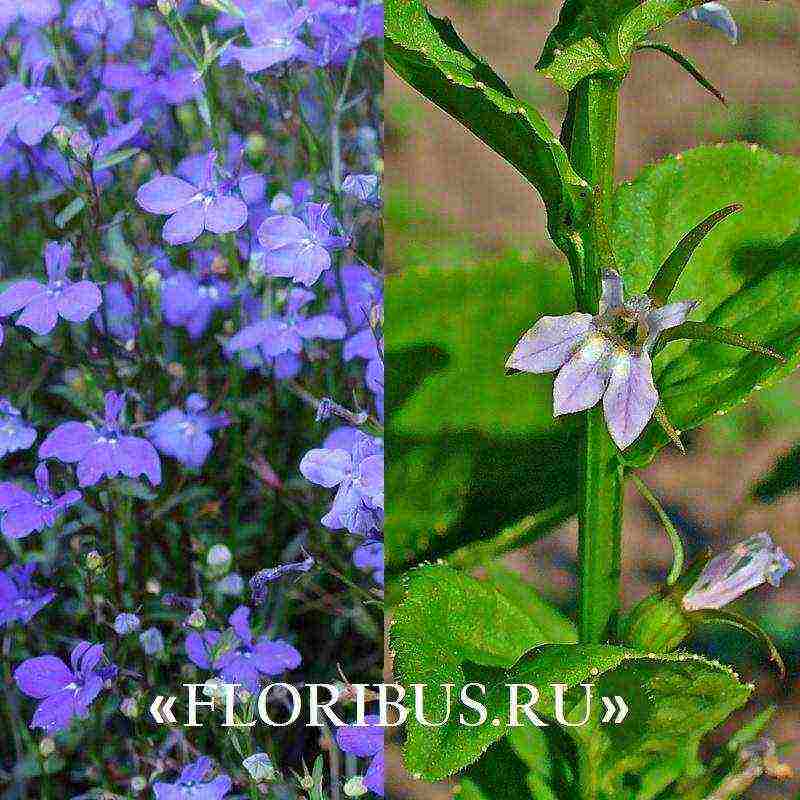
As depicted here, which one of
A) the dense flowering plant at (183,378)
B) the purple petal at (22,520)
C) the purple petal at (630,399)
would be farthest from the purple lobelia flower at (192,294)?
the purple petal at (630,399)

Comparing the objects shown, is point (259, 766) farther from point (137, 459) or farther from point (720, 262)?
point (720, 262)

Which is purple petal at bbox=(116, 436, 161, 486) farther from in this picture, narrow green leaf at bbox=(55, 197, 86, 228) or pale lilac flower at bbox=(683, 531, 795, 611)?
pale lilac flower at bbox=(683, 531, 795, 611)

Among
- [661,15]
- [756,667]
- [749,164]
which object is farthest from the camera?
[756,667]

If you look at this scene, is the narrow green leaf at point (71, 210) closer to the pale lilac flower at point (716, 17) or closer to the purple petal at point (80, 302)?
the purple petal at point (80, 302)

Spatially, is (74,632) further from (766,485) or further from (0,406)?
(766,485)

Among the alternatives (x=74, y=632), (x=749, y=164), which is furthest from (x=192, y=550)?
(x=749, y=164)

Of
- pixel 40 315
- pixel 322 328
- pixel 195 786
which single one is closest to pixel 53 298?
pixel 40 315
